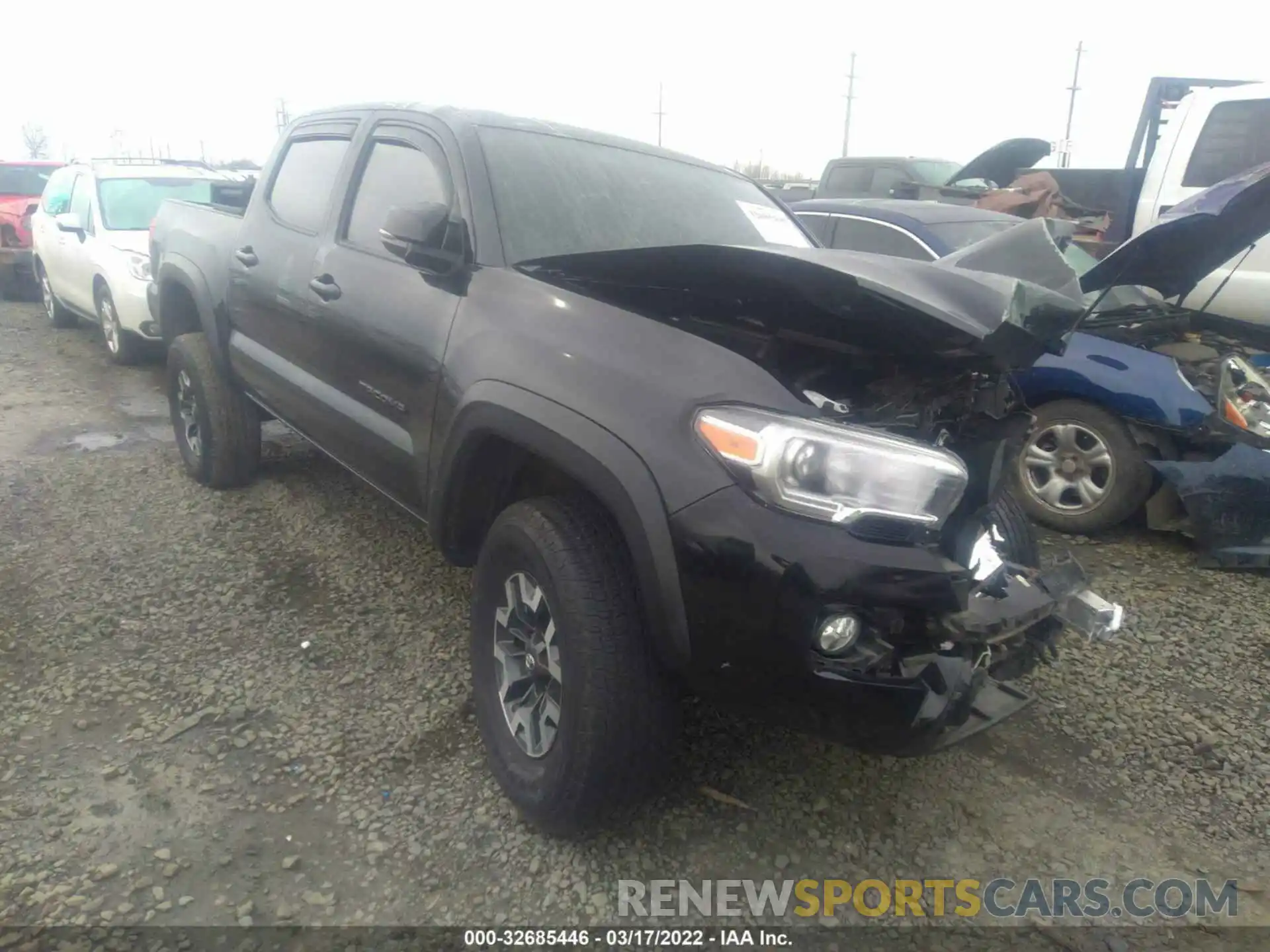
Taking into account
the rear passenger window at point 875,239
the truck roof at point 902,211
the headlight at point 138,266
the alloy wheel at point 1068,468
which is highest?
the truck roof at point 902,211

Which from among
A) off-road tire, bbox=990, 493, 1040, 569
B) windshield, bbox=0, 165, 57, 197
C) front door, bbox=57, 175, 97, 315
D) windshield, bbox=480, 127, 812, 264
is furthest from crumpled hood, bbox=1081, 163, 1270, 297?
windshield, bbox=0, 165, 57, 197

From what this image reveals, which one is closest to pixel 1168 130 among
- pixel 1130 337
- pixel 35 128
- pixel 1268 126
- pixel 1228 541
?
pixel 1268 126

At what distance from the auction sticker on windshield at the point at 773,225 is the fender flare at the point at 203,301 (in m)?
2.60

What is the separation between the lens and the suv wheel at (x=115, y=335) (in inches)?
287

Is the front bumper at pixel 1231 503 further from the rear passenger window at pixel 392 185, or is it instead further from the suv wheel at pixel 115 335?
the suv wheel at pixel 115 335

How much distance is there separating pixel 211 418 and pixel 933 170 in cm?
933

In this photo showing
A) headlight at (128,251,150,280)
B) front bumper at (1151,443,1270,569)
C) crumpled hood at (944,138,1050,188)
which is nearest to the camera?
front bumper at (1151,443,1270,569)

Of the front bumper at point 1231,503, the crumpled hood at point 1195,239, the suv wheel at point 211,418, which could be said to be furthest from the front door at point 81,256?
the front bumper at point 1231,503

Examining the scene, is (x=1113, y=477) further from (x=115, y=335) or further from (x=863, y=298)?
(x=115, y=335)

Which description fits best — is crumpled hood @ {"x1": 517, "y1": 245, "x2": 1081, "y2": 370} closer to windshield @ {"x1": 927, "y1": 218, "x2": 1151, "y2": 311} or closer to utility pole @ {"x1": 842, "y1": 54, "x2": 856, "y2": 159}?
windshield @ {"x1": 927, "y1": 218, "x2": 1151, "y2": 311}

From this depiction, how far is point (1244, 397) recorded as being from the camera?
4.32m

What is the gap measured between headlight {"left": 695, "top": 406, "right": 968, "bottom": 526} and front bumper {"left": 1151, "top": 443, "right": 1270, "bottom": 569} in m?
2.89

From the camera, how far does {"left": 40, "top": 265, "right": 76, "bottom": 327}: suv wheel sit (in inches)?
363

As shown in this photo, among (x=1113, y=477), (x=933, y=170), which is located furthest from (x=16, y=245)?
(x=1113, y=477)
